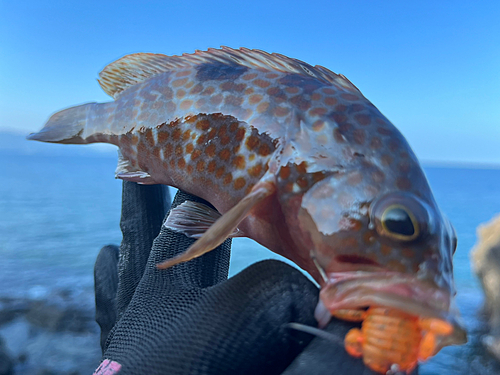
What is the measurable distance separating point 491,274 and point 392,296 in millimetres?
6530

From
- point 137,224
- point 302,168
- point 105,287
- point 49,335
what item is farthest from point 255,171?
point 49,335

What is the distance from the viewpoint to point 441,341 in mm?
784

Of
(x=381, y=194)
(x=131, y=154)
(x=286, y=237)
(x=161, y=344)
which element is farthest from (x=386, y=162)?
(x=131, y=154)

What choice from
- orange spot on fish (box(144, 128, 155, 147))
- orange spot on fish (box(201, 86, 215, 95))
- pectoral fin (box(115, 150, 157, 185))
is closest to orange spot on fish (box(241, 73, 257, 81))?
orange spot on fish (box(201, 86, 215, 95))

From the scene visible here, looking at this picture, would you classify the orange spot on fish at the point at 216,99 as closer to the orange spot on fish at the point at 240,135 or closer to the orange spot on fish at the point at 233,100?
the orange spot on fish at the point at 233,100

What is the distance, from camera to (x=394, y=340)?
781mm

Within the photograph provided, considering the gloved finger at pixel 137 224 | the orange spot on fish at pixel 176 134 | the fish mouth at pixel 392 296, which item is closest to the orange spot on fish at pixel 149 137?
the orange spot on fish at pixel 176 134

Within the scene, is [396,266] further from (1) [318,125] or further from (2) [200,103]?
(2) [200,103]

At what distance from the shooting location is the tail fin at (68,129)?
175 cm

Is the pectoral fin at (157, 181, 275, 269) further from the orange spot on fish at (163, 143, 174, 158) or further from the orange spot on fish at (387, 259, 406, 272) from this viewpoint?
the orange spot on fish at (163, 143, 174, 158)

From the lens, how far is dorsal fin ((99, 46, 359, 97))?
1321 millimetres

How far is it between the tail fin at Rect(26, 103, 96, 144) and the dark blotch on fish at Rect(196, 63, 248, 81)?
0.65 m

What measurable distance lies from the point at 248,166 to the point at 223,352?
0.57m

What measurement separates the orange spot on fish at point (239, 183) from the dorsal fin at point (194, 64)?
445mm
